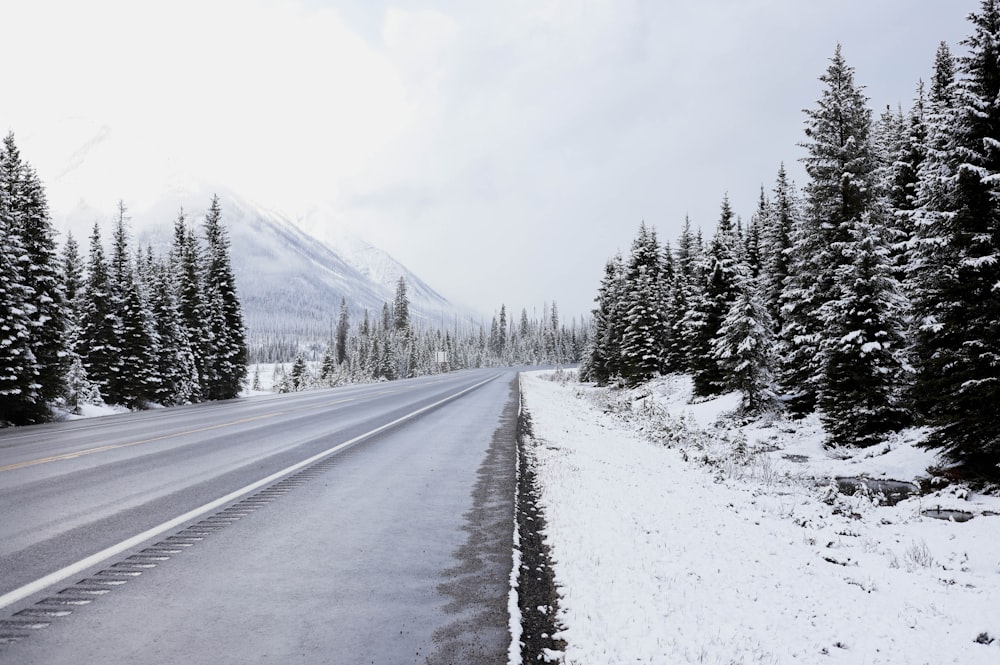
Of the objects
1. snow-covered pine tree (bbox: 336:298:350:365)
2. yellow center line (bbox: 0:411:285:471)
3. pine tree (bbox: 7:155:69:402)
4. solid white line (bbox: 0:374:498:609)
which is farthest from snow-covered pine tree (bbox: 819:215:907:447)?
snow-covered pine tree (bbox: 336:298:350:365)

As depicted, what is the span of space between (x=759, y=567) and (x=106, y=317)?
32.6 m

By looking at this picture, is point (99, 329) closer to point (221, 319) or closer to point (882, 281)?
point (221, 319)

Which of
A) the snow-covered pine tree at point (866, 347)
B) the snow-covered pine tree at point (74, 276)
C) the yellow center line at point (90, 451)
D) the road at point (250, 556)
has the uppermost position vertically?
the snow-covered pine tree at point (74, 276)

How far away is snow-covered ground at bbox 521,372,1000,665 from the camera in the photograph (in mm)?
4035

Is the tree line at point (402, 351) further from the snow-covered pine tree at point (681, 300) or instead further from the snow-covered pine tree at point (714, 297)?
the snow-covered pine tree at point (714, 297)

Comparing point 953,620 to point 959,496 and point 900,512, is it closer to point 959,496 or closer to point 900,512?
point 900,512

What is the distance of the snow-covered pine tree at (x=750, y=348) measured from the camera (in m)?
22.6

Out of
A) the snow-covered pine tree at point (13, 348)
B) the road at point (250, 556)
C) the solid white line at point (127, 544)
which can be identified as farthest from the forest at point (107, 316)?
the solid white line at point (127, 544)

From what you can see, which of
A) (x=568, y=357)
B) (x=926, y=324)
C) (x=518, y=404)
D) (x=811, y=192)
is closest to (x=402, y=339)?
(x=568, y=357)

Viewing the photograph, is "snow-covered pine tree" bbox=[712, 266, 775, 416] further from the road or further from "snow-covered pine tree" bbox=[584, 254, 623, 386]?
"snow-covered pine tree" bbox=[584, 254, 623, 386]

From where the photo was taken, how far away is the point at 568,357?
152 m

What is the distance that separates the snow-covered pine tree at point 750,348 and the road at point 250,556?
15.8 meters

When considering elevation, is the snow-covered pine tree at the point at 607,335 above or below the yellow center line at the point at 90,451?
above

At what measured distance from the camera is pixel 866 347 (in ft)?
50.1
